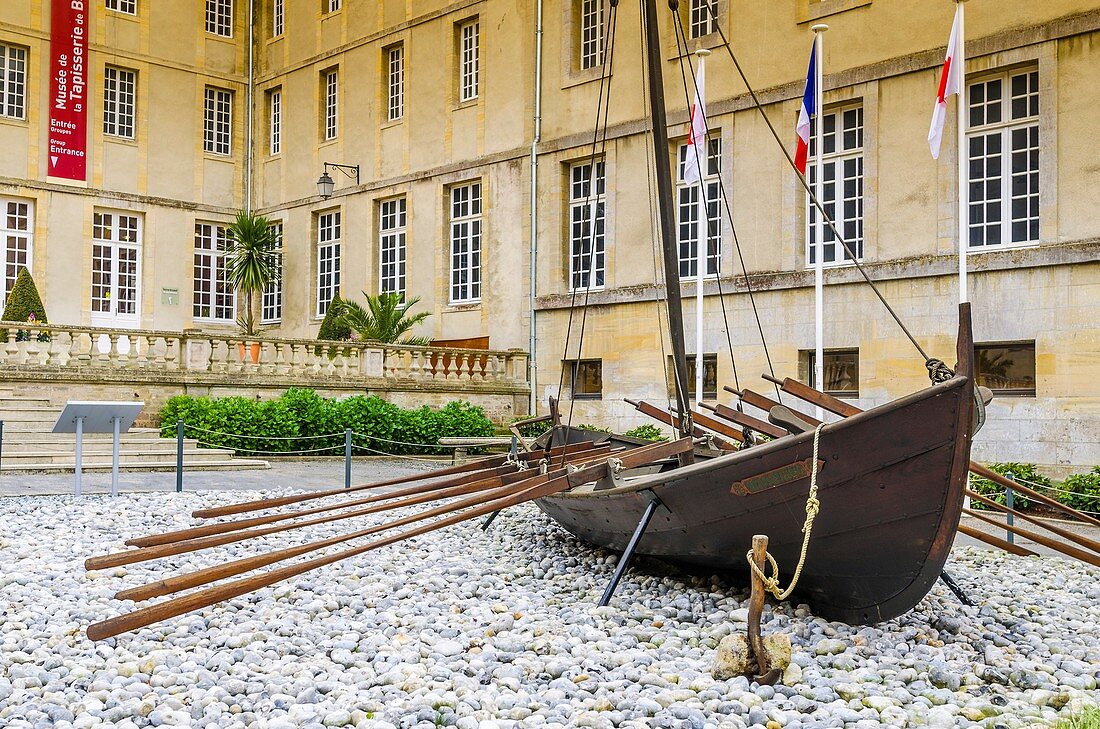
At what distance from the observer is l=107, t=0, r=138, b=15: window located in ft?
89.6

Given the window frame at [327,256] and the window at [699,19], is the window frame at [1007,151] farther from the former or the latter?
the window frame at [327,256]

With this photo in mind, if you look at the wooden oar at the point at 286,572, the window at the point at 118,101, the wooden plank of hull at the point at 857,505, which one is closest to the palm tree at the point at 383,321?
the window at the point at 118,101

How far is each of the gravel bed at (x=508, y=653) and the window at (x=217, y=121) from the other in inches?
907

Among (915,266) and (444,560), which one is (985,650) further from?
(915,266)

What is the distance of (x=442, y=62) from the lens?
24266 millimetres

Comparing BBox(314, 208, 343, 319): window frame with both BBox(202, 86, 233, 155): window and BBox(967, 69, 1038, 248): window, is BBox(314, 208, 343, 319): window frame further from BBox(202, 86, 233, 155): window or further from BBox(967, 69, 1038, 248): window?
BBox(967, 69, 1038, 248): window

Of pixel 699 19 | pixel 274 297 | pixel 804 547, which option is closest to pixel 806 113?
pixel 699 19

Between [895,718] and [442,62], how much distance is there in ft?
71.9

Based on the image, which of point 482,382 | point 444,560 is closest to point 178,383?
point 482,382

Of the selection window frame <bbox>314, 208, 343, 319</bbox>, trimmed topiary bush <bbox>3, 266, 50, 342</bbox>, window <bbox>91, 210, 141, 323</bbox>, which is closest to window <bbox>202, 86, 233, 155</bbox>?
window <bbox>91, 210, 141, 323</bbox>

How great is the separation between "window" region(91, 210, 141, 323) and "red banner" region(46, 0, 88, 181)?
1389mm

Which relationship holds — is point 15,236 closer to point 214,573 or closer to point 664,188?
point 664,188

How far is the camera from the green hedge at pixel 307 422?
17.7m

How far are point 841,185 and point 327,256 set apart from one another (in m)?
14.7
